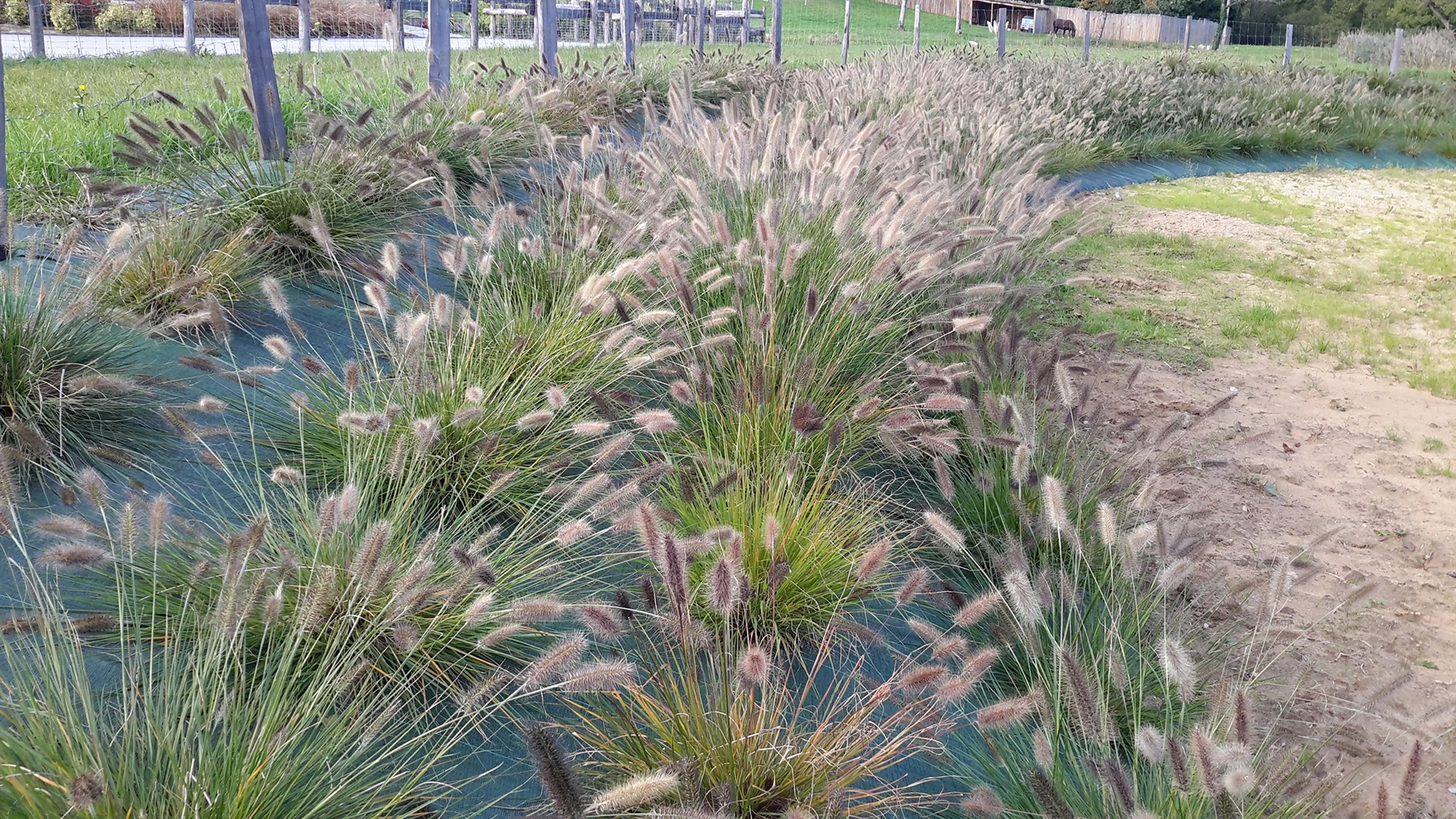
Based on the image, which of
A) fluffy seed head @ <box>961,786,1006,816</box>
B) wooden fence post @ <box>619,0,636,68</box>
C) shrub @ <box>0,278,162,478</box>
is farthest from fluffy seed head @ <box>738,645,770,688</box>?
wooden fence post @ <box>619,0,636,68</box>

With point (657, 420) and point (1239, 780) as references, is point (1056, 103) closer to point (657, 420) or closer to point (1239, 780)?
point (657, 420)

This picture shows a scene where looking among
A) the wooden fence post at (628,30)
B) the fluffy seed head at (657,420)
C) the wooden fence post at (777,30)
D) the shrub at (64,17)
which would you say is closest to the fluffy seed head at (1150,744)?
the fluffy seed head at (657,420)

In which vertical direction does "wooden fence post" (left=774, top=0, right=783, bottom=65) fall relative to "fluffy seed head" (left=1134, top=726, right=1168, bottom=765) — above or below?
above

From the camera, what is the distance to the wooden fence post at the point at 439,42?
7.02m

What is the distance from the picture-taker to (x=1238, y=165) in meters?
13.7

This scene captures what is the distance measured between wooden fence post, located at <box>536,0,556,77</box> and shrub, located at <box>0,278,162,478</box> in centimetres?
672

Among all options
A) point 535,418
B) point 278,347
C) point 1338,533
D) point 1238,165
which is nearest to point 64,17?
point 278,347

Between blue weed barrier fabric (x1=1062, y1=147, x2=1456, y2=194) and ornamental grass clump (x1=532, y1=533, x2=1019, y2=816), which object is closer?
ornamental grass clump (x1=532, y1=533, x2=1019, y2=816)

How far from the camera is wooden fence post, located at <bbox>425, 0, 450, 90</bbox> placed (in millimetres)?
7016

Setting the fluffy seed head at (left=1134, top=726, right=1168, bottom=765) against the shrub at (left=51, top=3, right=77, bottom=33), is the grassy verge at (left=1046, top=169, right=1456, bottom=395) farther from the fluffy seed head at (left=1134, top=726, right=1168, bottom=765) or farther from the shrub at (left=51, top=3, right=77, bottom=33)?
the shrub at (left=51, top=3, right=77, bottom=33)

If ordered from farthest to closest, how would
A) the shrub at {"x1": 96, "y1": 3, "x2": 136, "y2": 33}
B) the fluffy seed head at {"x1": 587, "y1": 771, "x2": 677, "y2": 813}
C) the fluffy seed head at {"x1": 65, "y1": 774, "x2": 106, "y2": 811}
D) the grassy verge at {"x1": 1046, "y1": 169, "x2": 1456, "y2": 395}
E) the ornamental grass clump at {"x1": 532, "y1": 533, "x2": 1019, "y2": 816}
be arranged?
the shrub at {"x1": 96, "y1": 3, "x2": 136, "y2": 33}, the grassy verge at {"x1": 1046, "y1": 169, "x2": 1456, "y2": 395}, the ornamental grass clump at {"x1": 532, "y1": 533, "x2": 1019, "y2": 816}, the fluffy seed head at {"x1": 587, "y1": 771, "x2": 677, "y2": 813}, the fluffy seed head at {"x1": 65, "y1": 774, "x2": 106, "y2": 811}

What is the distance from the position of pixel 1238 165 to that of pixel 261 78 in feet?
42.6

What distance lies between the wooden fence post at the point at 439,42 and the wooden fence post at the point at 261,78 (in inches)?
73.7

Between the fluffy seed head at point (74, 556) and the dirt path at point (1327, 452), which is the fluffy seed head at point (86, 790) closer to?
the fluffy seed head at point (74, 556)
